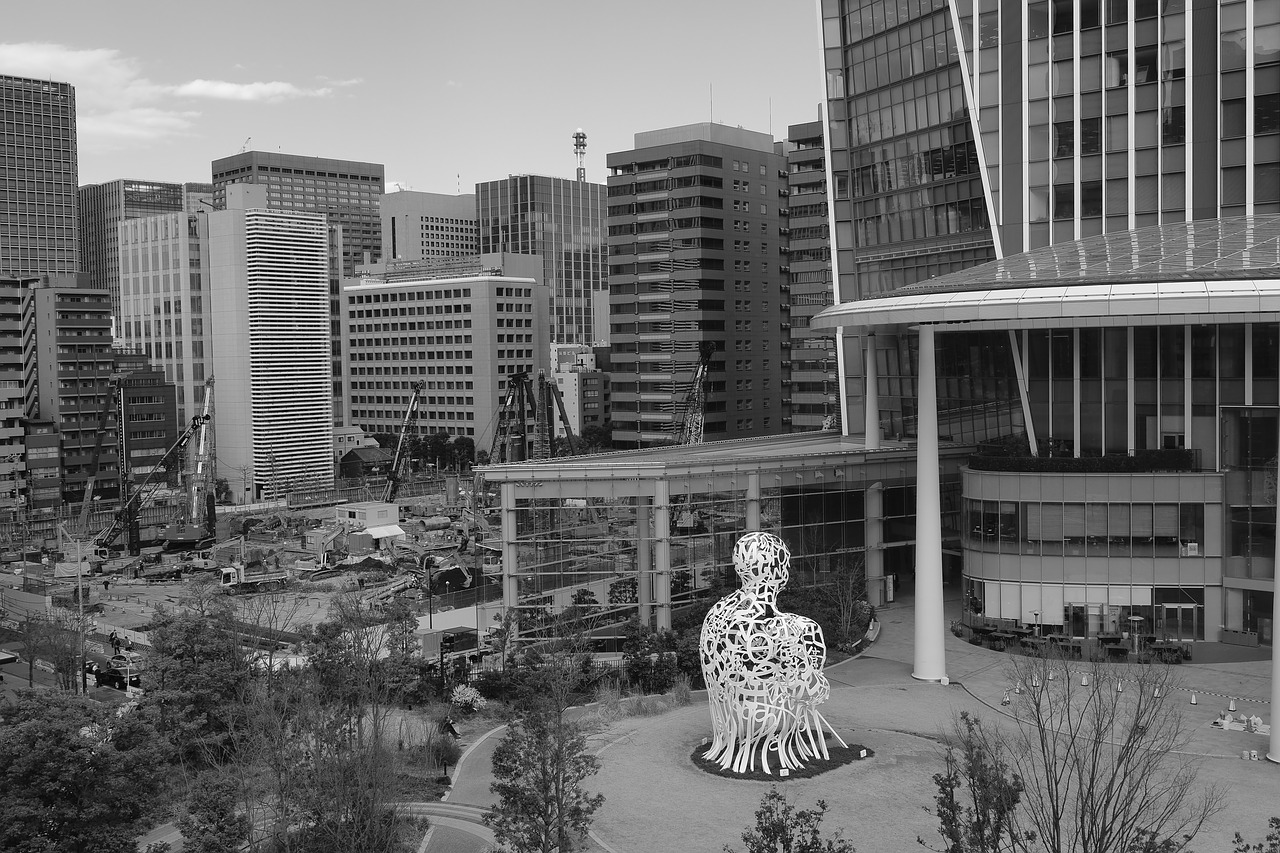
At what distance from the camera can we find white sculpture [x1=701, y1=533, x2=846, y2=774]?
33906mm

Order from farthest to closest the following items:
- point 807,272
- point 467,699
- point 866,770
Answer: point 807,272 < point 467,699 < point 866,770

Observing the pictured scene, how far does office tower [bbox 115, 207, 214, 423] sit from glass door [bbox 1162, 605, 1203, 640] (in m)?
118

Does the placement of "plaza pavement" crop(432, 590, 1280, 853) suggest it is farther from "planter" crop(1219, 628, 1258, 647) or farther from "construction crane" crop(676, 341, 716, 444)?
"construction crane" crop(676, 341, 716, 444)

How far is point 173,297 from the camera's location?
5792 inches

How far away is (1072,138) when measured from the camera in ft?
180

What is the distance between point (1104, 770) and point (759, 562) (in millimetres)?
11497

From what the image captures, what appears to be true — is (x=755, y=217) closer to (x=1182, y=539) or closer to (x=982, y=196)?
(x=982, y=196)

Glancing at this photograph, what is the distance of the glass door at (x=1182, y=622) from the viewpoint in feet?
158

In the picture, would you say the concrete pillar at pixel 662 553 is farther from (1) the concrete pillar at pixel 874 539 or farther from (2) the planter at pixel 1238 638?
(2) the planter at pixel 1238 638

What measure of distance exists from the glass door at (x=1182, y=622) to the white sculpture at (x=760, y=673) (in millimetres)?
19739

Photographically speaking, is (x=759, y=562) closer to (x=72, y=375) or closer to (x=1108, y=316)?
(x=1108, y=316)

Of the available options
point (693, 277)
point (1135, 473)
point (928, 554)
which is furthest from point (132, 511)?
point (1135, 473)

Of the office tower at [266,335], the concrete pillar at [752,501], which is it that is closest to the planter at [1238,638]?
the concrete pillar at [752,501]

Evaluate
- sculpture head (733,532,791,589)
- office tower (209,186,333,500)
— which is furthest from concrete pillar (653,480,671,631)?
office tower (209,186,333,500)
